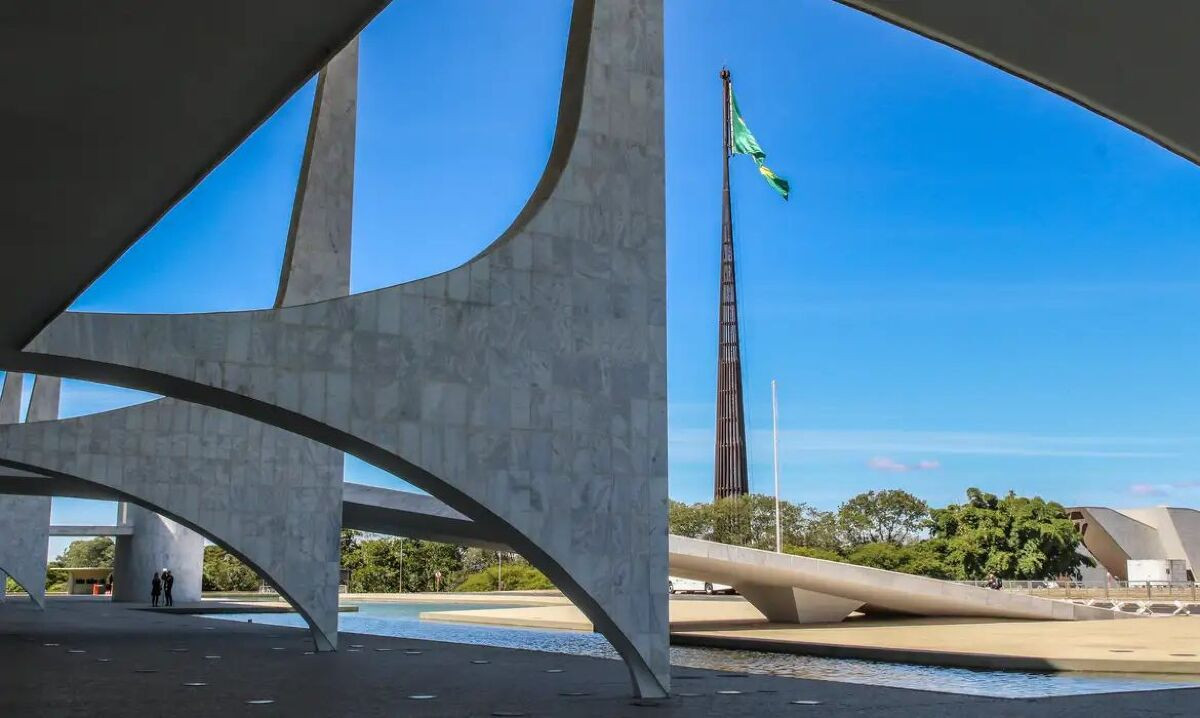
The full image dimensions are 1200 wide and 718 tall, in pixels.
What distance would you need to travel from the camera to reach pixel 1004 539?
45438mm

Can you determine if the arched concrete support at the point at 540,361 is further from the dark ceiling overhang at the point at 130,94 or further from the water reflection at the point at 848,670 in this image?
the dark ceiling overhang at the point at 130,94

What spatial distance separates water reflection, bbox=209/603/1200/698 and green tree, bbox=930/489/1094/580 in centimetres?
2809

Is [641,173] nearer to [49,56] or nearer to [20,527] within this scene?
[49,56]

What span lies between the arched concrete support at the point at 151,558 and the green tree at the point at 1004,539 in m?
30.0

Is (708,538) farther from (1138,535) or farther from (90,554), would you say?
(90,554)

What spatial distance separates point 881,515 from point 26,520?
43.3 metres

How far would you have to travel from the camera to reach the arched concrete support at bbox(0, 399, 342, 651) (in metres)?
17.1

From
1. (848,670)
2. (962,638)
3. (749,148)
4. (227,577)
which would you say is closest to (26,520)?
(227,577)

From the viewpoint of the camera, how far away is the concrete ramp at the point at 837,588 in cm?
2155

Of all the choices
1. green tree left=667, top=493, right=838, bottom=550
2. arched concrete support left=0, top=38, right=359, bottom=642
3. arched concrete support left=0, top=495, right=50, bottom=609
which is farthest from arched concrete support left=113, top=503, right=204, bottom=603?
green tree left=667, top=493, right=838, bottom=550

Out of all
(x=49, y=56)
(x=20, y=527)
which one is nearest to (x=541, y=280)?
(x=49, y=56)

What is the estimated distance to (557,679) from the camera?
1162 centimetres

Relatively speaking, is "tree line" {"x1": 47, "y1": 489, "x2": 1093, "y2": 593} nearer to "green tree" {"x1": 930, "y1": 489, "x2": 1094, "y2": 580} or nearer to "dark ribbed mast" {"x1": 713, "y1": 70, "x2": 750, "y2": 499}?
"green tree" {"x1": 930, "y1": 489, "x2": 1094, "y2": 580}

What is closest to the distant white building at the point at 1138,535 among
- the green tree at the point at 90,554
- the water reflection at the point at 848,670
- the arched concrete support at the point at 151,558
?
the water reflection at the point at 848,670
